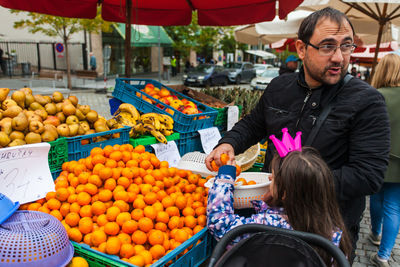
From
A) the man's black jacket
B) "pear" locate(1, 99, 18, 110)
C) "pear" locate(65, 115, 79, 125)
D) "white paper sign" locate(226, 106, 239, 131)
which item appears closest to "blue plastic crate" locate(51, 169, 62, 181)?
"pear" locate(65, 115, 79, 125)

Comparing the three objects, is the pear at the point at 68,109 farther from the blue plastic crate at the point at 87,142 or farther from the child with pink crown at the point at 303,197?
the child with pink crown at the point at 303,197

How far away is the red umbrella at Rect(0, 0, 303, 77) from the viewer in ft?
14.0

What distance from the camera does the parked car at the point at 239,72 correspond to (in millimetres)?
23219

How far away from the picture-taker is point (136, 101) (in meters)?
3.70

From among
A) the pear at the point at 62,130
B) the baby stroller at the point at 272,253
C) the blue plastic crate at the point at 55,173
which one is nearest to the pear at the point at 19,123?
the pear at the point at 62,130

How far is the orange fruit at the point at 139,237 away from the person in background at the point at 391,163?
264 cm

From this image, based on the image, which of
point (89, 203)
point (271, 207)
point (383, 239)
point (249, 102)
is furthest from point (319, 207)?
point (249, 102)

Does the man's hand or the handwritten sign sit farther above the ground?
the man's hand

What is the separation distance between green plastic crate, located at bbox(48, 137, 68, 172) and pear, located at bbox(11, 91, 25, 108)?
0.80 metres

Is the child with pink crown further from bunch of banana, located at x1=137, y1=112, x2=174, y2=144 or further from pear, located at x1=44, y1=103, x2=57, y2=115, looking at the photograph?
pear, located at x1=44, y1=103, x2=57, y2=115

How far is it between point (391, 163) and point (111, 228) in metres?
2.88

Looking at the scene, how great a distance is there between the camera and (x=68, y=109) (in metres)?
2.95

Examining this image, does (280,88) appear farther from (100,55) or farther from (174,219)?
(100,55)

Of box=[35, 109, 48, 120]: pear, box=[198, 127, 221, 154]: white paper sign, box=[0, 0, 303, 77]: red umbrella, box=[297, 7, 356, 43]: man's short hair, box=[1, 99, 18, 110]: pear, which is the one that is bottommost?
box=[198, 127, 221, 154]: white paper sign
